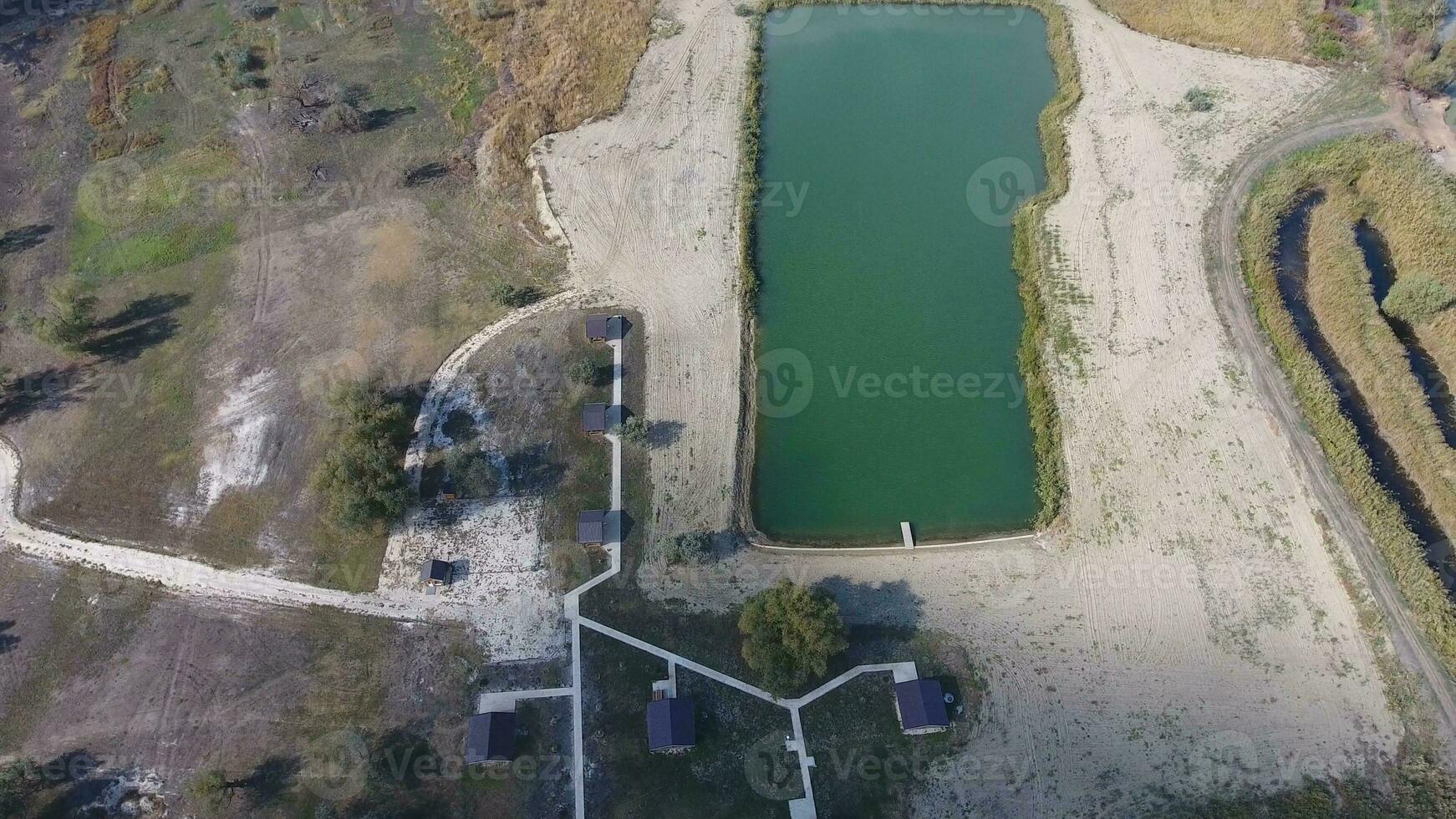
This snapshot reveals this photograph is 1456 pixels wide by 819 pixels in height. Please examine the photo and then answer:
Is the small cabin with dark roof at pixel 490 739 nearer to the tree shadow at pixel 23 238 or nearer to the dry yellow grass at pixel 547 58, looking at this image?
the dry yellow grass at pixel 547 58

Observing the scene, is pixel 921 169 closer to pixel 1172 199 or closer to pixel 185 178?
pixel 1172 199

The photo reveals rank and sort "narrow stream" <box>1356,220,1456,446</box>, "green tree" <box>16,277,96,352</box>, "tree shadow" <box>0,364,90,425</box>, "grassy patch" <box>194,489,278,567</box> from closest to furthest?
"grassy patch" <box>194,489,278,567</box> → "narrow stream" <box>1356,220,1456,446</box> → "tree shadow" <box>0,364,90,425</box> → "green tree" <box>16,277,96,352</box>

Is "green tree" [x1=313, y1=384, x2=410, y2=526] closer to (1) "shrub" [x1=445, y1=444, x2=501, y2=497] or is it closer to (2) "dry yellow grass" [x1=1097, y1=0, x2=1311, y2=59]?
(1) "shrub" [x1=445, y1=444, x2=501, y2=497]

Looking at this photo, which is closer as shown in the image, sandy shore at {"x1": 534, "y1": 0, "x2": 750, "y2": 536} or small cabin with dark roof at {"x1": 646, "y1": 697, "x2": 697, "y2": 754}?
small cabin with dark roof at {"x1": 646, "y1": 697, "x2": 697, "y2": 754}

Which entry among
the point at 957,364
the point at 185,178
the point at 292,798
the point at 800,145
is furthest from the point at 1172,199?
the point at 185,178

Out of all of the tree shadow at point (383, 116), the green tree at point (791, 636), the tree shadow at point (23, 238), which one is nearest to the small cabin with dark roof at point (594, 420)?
the green tree at point (791, 636)

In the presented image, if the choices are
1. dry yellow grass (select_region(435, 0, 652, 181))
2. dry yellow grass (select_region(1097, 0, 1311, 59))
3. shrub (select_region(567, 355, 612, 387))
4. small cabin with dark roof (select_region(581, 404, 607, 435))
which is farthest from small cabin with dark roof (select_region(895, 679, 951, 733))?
dry yellow grass (select_region(1097, 0, 1311, 59))
